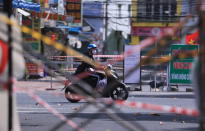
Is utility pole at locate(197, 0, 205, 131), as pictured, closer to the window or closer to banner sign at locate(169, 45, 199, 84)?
banner sign at locate(169, 45, 199, 84)

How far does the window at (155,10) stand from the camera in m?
54.8

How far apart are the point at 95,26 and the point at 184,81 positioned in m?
38.3

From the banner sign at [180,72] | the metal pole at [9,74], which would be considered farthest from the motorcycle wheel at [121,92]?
the metal pole at [9,74]

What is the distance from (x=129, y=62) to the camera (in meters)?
21.6

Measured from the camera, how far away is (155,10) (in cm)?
5716

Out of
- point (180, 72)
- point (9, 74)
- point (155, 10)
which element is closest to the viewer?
point (9, 74)

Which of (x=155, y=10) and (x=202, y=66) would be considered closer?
(x=202, y=66)

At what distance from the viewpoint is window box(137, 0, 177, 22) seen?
54834mm

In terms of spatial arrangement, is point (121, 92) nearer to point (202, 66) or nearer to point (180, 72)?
point (180, 72)

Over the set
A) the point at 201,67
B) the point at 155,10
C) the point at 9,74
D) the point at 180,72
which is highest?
the point at 201,67

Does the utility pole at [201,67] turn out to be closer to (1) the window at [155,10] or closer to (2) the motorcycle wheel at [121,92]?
(2) the motorcycle wheel at [121,92]

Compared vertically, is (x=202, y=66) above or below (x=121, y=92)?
above

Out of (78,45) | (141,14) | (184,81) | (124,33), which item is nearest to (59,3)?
(78,45)

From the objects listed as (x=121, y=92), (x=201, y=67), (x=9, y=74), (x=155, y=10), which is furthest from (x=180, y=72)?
(x=155, y=10)
